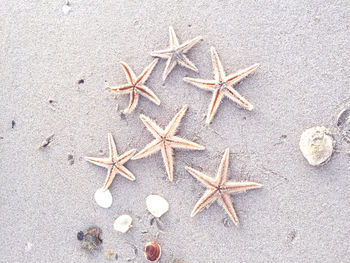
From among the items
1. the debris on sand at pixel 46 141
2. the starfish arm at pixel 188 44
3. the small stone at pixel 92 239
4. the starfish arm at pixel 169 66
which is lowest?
the small stone at pixel 92 239

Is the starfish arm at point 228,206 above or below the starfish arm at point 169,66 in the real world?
below

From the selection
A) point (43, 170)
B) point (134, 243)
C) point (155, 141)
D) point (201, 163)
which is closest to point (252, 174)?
point (201, 163)

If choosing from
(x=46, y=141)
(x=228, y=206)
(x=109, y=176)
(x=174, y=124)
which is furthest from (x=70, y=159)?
(x=228, y=206)

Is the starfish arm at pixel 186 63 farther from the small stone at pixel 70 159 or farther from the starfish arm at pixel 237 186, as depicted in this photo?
the small stone at pixel 70 159

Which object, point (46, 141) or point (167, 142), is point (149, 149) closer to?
point (167, 142)

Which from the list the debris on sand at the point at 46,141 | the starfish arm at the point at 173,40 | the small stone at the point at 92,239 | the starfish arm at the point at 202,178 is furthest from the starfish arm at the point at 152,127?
the small stone at the point at 92,239

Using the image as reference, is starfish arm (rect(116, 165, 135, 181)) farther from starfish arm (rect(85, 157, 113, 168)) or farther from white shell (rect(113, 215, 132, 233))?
white shell (rect(113, 215, 132, 233))

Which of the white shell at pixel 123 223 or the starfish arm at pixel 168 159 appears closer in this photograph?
the starfish arm at pixel 168 159
